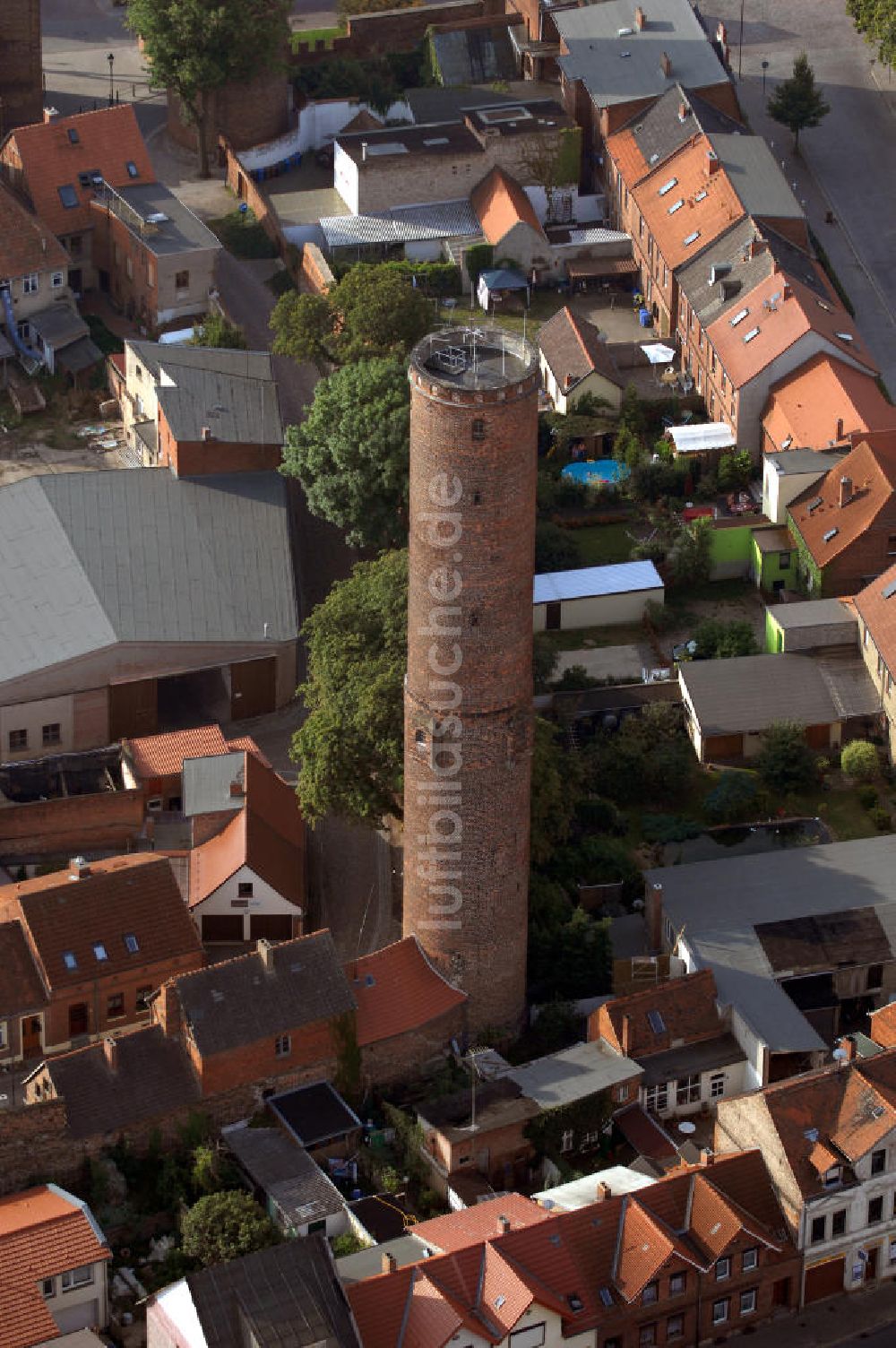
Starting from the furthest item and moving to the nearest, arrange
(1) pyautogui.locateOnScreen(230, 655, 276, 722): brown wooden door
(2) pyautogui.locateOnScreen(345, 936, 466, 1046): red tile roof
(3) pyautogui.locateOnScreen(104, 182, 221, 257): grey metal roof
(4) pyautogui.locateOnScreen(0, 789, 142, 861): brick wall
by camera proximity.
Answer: (3) pyautogui.locateOnScreen(104, 182, 221, 257): grey metal roof < (1) pyautogui.locateOnScreen(230, 655, 276, 722): brown wooden door < (4) pyautogui.locateOnScreen(0, 789, 142, 861): brick wall < (2) pyautogui.locateOnScreen(345, 936, 466, 1046): red tile roof

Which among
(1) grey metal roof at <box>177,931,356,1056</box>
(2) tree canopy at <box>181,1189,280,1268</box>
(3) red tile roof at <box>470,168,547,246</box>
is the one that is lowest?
(2) tree canopy at <box>181,1189,280,1268</box>

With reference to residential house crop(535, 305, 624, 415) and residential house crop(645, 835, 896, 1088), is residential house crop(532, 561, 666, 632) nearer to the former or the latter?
residential house crop(535, 305, 624, 415)

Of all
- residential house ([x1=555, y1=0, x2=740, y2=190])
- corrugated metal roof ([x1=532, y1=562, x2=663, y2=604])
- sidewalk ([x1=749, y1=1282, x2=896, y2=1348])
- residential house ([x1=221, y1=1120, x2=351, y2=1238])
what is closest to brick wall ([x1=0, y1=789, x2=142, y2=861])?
residential house ([x1=221, y1=1120, x2=351, y2=1238])

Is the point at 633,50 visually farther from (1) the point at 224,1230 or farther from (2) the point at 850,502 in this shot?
(1) the point at 224,1230

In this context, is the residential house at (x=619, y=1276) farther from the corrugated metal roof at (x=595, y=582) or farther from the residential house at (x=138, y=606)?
the corrugated metal roof at (x=595, y=582)

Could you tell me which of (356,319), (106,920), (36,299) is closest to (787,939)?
(106,920)

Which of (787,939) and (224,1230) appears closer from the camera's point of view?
(224,1230)
